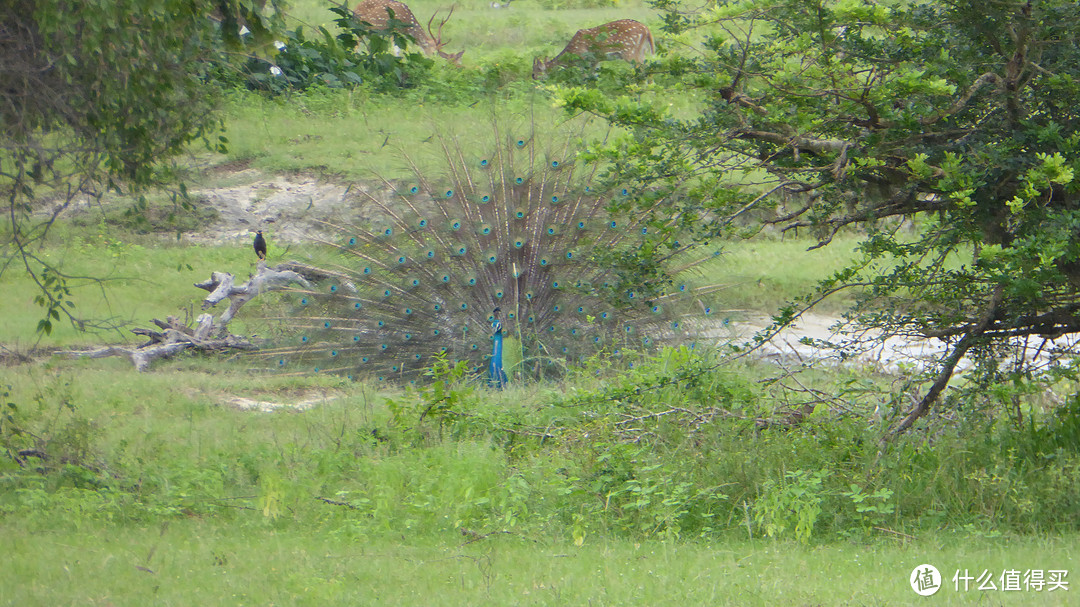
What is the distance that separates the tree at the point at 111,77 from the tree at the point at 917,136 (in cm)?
193

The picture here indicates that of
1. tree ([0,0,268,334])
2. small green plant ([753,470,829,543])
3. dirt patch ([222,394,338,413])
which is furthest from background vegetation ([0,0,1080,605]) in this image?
tree ([0,0,268,334])

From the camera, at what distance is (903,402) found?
662cm

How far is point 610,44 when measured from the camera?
1948cm

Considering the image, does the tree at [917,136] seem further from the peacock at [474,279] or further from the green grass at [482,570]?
the peacock at [474,279]

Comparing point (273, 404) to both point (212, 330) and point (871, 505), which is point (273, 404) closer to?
point (212, 330)

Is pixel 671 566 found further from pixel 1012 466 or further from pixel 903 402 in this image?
pixel 903 402

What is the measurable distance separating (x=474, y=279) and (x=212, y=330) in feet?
11.2

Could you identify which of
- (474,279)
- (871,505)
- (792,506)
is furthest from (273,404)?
(871,505)

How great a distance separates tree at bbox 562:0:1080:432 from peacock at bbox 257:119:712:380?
4.93 m

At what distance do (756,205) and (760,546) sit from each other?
1.77 meters

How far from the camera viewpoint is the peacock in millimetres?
10641

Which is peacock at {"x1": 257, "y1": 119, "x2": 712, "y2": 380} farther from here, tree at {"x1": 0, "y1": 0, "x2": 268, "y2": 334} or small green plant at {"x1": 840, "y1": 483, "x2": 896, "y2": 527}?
small green plant at {"x1": 840, "y1": 483, "x2": 896, "y2": 527}

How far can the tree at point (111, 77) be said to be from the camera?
4.58 m

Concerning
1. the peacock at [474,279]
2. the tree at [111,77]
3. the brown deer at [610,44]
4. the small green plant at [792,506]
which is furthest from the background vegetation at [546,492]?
the brown deer at [610,44]
